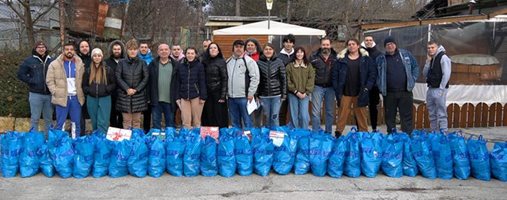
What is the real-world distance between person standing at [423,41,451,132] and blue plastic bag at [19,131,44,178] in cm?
549

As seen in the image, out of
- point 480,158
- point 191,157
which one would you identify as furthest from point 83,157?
point 480,158

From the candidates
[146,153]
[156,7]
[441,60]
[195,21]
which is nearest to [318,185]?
[146,153]

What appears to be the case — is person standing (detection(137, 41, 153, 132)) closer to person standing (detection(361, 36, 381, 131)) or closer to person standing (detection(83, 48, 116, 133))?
person standing (detection(83, 48, 116, 133))

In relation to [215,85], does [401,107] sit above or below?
below

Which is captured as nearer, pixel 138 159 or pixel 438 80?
pixel 138 159

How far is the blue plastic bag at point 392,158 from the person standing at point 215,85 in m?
2.46

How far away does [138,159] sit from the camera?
17.1 ft

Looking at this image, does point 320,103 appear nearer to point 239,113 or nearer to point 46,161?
point 239,113

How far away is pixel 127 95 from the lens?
21.2ft

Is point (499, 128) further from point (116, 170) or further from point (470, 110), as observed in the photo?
point (116, 170)

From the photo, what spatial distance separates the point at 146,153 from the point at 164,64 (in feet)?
5.91

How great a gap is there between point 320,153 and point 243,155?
877mm

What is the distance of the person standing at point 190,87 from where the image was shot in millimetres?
6598

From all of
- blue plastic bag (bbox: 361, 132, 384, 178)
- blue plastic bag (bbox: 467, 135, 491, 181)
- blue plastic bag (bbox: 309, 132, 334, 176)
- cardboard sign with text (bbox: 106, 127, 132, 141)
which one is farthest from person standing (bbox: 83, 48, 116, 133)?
blue plastic bag (bbox: 467, 135, 491, 181)
